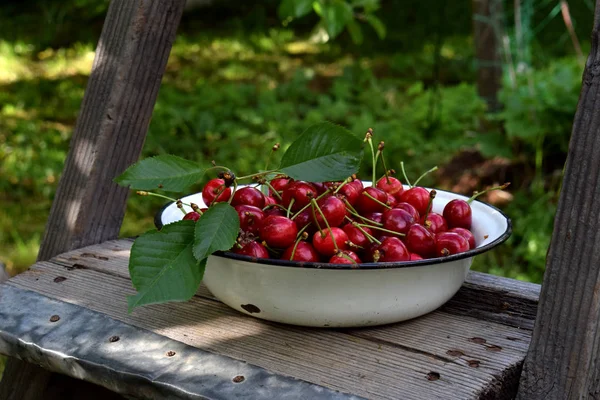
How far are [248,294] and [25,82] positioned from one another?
4.86 m

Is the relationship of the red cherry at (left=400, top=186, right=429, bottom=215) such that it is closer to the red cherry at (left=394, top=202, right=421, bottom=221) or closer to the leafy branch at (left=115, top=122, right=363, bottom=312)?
the red cherry at (left=394, top=202, right=421, bottom=221)

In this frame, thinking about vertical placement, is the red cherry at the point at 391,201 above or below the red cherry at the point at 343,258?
above

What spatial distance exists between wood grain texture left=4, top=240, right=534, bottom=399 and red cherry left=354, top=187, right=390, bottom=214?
0.19m

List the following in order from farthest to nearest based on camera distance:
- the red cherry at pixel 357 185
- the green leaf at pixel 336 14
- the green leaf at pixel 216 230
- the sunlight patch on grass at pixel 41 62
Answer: the sunlight patch on grass at pixel 41 62 → the green leaf at pixel 336 14 → the red cherry at pixel 357 185 → the green leaf at pixel 216 230

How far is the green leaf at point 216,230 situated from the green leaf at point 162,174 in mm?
64

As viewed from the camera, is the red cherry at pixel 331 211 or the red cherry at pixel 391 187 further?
the red cherry at pixel 391 187

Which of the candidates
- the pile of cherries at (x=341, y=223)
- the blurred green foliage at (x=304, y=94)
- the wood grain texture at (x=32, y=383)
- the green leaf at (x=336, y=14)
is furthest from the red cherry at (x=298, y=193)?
the green leaf at (x=336, y=14)

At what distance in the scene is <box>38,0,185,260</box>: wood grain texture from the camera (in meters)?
1.49

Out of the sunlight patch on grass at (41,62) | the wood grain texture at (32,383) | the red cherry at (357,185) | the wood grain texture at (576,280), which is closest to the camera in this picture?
the wood grain texture at (576,280)

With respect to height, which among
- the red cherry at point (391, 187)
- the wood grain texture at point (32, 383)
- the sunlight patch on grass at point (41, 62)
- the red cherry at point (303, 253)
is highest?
the red cherry at point (391, 187)

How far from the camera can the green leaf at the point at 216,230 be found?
105cm

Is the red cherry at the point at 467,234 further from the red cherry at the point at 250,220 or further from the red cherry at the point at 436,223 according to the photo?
the red cherry at the point at 250,220

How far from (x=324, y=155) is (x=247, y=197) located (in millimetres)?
154

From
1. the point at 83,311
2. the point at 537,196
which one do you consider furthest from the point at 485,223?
the point at 537,196
